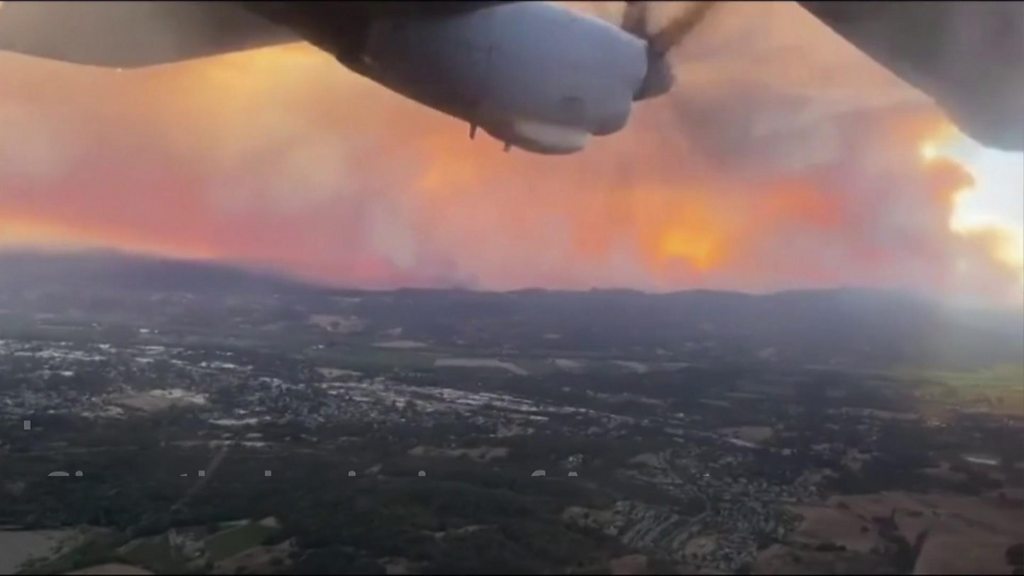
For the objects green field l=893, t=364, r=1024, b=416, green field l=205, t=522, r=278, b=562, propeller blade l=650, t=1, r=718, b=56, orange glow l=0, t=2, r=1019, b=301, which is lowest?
green field l=205, t=522, r=278, b=562

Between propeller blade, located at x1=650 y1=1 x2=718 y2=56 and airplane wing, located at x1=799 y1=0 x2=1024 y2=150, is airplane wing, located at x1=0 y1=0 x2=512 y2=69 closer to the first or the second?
propeller blade, located at x1=650 y1=1 x2=718 y2=56

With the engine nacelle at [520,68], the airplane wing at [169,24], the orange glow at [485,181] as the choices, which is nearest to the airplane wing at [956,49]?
the orange glow at [485,181]

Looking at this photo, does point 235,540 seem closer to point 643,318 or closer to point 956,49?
point 643,318

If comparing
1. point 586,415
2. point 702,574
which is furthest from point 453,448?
point 702,574

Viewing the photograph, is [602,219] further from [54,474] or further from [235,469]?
[54,474]

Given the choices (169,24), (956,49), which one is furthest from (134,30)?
(956,49)

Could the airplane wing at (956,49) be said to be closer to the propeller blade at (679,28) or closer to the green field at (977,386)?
the propeller blade at (679,28)

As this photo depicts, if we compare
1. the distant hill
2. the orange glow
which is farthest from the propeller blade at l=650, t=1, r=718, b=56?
the distant hill
